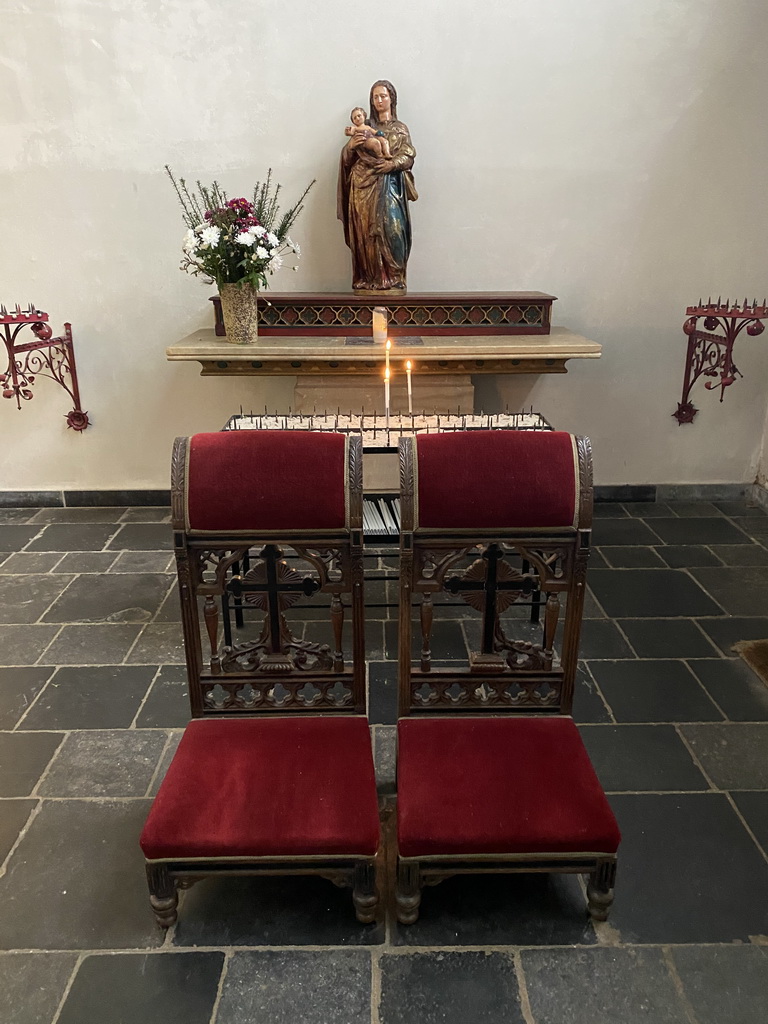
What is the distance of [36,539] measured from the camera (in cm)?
412

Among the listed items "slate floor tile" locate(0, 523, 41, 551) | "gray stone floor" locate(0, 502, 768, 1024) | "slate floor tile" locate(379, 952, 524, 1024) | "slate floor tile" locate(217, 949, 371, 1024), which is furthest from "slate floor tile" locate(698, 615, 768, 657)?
"slate floor tile" locate(0, 523, 41, 551)

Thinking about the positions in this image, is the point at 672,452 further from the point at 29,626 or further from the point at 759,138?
the point at 29,626

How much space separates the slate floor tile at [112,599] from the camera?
329 centimetres

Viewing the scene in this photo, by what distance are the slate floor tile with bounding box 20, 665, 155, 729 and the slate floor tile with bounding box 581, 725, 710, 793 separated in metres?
1.59

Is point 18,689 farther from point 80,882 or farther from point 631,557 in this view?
point 631,557

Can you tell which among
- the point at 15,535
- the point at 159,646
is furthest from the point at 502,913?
the point at 15,535

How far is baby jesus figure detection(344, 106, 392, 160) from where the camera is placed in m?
3.69

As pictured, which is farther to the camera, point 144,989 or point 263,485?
point 263,485

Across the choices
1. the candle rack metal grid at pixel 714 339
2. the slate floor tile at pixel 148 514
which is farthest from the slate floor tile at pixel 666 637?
the slate floor tile at pixel 148 514

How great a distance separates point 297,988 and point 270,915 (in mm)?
208

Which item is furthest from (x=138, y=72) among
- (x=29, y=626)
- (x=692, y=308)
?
(x=692, y=308)

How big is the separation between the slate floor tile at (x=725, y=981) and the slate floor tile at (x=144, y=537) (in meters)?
3.02

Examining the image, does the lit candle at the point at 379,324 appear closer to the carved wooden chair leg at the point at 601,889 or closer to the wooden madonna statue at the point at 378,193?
the wooden madonna statue at the point at 378,193

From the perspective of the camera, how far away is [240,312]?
12.3ft
